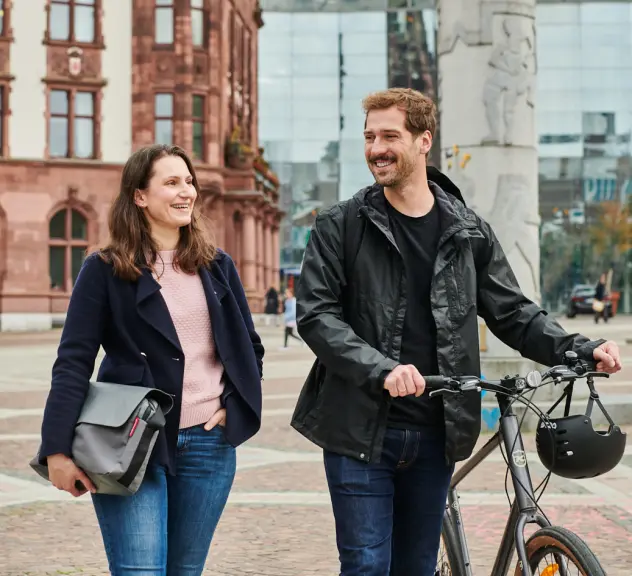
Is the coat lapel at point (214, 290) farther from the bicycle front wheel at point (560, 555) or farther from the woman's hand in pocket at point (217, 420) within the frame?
the bicycle front wheel at point (560, 555)

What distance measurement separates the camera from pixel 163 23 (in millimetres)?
42750

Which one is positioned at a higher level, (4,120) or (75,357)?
(4,120)

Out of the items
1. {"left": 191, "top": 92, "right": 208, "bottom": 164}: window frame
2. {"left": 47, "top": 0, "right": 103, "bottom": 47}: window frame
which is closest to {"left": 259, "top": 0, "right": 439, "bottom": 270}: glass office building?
{"left": 191, "top": 92, "right": 208, "bottom": 164}: window frame

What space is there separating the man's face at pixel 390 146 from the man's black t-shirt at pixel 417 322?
0.13 metres

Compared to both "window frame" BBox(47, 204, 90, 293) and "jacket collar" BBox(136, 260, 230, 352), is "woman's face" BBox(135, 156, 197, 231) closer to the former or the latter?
"jacket collar" BBox(136, 260, 230, 352)

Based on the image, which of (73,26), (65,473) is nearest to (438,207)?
(65,473)

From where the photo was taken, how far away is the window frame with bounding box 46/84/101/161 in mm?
41812

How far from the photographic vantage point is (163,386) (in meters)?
3.56

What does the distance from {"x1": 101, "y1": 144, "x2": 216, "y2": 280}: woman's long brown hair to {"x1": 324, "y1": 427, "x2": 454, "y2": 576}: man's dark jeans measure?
0.74 metres

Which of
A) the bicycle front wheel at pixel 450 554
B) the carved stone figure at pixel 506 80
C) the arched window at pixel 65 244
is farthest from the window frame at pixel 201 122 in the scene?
the bicycle front wheel at pixel 450 554

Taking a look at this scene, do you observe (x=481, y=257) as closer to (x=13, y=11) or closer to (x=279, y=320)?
(x=13, y=11)

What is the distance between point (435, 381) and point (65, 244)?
39.2 meters

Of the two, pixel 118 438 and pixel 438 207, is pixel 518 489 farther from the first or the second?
pixel 118 438

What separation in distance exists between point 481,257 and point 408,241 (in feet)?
1.00
